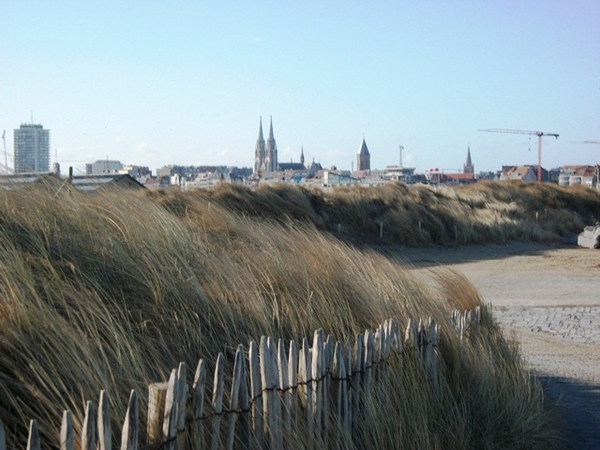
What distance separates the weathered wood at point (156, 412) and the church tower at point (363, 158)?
610ft

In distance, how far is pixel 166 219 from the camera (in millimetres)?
5766

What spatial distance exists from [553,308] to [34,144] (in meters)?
11.5

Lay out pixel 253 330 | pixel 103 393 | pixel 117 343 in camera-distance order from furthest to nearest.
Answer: pixel 253 330 → pixel 117 343 → pixel 103 393

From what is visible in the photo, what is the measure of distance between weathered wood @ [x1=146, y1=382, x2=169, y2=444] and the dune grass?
0.55 feet

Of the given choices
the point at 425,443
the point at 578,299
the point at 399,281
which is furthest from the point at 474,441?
the point at 578,299

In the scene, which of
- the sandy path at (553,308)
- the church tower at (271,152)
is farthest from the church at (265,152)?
the sandy path at (553,308)

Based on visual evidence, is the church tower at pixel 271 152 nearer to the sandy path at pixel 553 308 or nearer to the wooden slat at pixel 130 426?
the sandy path at pixel 553 308

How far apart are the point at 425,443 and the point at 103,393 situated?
2938 millimetres

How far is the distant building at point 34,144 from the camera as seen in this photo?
774 cm

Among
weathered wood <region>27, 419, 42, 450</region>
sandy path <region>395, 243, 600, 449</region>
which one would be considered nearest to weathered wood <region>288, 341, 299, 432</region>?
weathered wood <region>27, 419, 42, 450</region>

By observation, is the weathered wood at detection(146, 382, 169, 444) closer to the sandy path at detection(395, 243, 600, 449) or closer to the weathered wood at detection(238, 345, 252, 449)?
the weathered wood at detection(238, 345, 252, 449)

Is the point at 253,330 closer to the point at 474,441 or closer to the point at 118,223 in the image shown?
the point at 118,223

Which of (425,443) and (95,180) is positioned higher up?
(95,180)

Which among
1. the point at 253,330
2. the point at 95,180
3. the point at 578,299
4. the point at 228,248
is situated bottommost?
the point at 578,299
